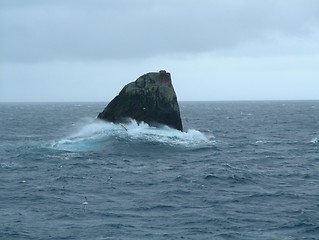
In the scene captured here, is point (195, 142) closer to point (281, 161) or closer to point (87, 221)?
point (281, 161)

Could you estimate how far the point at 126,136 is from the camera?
47.7m

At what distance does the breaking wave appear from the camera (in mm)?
45562

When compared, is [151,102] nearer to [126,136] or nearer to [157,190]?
[126,136]

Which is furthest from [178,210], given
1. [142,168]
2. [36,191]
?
[142,168]

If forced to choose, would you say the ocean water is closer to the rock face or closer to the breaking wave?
the breaking wave

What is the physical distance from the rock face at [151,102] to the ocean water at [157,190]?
17.0 ft

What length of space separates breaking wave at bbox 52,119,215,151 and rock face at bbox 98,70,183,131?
1070 mm

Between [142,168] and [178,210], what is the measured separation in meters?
11.9

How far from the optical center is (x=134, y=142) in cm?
4512

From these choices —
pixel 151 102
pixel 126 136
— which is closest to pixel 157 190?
pixel 126 136

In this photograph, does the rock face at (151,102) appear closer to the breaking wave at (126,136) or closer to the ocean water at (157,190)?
the breaking wave at (126,136)

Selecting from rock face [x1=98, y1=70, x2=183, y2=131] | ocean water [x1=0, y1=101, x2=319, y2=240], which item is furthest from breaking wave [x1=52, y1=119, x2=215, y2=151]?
rock face [x1=98, y1=70, x2=183, y2=131]

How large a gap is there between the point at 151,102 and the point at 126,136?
578cm

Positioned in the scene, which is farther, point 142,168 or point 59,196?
point 142,168
